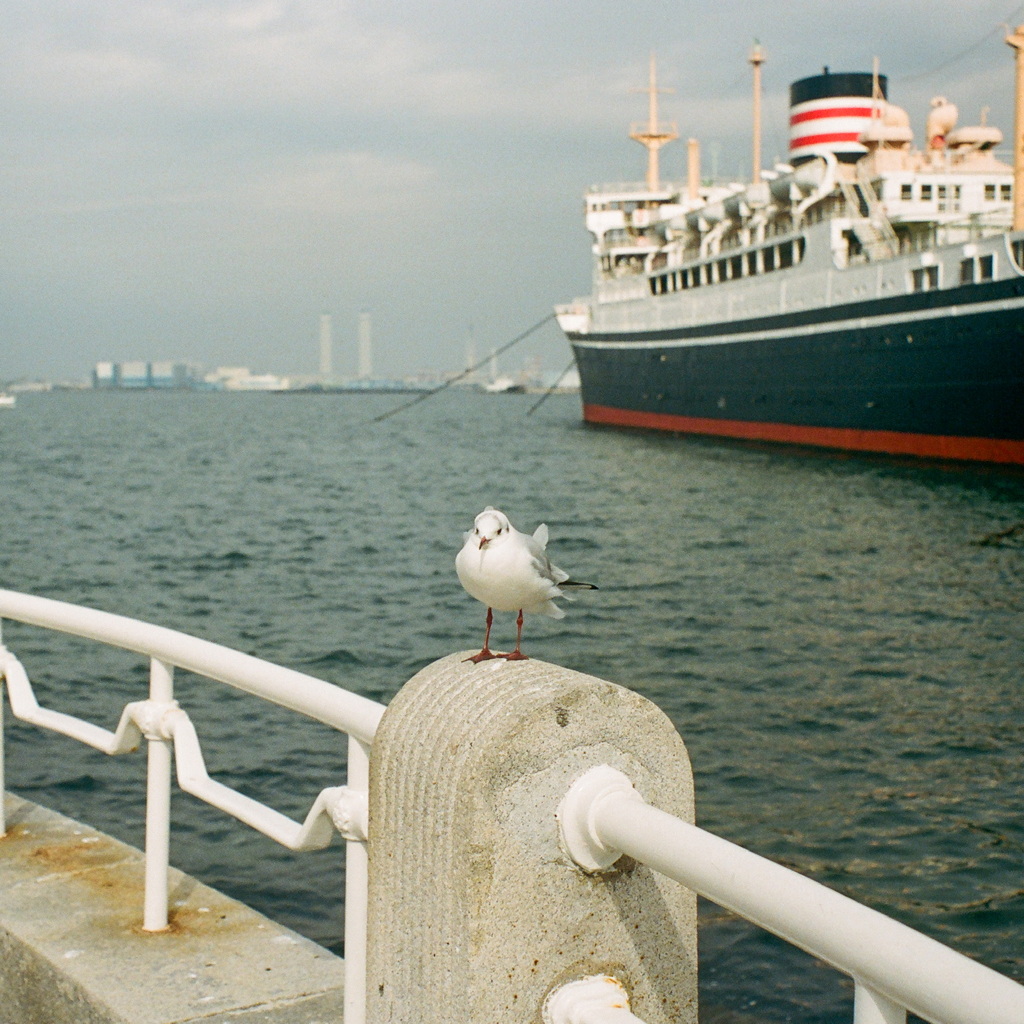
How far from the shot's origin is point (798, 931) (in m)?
1.53

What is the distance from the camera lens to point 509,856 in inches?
74.9

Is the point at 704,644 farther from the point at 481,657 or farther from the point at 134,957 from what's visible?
the point at 481,657

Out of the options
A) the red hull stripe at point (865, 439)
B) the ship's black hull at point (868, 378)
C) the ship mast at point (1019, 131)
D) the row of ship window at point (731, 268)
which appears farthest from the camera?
the row of ship window at point (731, 268)

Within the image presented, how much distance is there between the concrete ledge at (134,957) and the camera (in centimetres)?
273

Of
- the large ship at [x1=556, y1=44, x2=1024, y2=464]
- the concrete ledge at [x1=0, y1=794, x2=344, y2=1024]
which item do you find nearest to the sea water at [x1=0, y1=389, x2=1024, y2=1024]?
the large ship at [x1=556, y1=44, x2=1024, y2=464]

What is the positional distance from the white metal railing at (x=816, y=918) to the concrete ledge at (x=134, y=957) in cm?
120

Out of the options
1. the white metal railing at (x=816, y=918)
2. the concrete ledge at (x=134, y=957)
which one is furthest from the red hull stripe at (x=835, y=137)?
the white metal railing at (x=816, y=918)

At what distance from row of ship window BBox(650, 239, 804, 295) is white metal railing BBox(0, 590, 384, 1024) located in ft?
130

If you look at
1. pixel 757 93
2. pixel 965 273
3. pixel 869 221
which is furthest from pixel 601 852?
Answer: pixel 757 93

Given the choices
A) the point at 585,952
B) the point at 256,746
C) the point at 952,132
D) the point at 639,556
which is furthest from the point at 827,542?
the point at 952,132

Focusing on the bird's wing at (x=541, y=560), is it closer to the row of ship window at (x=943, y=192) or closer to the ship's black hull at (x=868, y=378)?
the ship's black hull at (x=868, y=378)

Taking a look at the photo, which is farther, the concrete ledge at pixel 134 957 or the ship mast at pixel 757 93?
the ship mast at pixel 757 93

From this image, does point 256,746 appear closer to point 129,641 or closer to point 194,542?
point 129,641

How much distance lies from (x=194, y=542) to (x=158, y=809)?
70.7 feet
